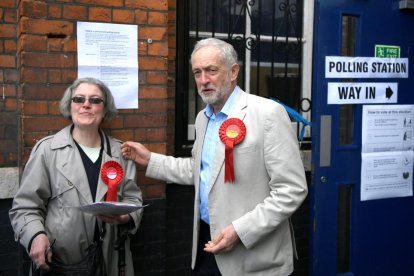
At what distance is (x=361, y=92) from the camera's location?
150 inches

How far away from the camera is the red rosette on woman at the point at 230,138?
8.28ft

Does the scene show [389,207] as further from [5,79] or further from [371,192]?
[5,79]

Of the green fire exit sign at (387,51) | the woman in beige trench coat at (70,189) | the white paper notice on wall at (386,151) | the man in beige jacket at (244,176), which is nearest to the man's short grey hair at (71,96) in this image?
the woman in beige trench coat at (70,189)

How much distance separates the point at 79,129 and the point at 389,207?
109 inches

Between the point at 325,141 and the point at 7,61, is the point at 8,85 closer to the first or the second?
the point at 7,61

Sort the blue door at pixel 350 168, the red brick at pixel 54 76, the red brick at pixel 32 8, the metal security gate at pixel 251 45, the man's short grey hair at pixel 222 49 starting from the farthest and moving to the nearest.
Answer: the metal security gate at pixel 251 45 < the blue door at pixel 350 168 < the red brick at pixel 54 76 < the red brick at pixel 32 8 < the man's short grey hair at pixel 222 49

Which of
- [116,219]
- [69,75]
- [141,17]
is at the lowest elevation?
[116,219]

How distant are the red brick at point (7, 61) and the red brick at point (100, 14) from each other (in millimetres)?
607

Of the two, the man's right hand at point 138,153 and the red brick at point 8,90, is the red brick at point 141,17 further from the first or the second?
the red brick at point 8,90

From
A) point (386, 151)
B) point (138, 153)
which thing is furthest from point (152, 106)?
point (386, 151)

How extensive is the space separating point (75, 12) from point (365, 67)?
7.62ft

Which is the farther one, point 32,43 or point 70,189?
point 32,43

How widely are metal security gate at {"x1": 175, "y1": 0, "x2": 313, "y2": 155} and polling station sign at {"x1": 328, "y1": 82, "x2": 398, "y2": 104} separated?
0.63 m

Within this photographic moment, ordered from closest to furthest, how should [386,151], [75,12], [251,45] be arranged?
[75,12], [386,151], [251,45]
